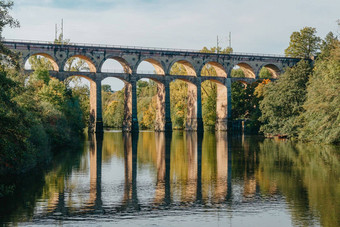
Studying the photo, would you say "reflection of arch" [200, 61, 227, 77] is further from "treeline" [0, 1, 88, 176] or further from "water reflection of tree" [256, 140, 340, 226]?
"water reflection of tree" [256, 140, 340, 226]

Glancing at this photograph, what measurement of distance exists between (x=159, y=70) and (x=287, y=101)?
2526 centimetres

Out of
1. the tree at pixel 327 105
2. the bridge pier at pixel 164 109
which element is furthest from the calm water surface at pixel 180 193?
the bridge pier at pixel 164 109

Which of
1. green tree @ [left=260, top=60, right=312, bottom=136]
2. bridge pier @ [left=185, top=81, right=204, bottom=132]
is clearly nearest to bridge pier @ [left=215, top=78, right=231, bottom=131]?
bridge pier @ [left=185, top=81, right=204, bottom=132]

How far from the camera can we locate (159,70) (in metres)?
71.8

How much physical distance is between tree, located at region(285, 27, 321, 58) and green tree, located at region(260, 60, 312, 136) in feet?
81.0

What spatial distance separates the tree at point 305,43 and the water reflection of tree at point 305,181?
1746 inches

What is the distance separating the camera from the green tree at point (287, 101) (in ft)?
167

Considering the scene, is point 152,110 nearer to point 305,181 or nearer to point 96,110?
point 96,110

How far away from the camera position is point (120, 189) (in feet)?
67.3

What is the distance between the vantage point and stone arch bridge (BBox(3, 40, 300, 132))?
6325 centimetres

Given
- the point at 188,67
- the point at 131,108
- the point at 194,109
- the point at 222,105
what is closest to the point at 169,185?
the point at 131,108

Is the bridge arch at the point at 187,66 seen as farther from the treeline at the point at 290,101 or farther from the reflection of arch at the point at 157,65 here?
the treeline at the point at 290,101

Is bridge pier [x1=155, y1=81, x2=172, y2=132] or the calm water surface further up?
bridge pier [x1=155, y1=81, x2=172, y2=132]

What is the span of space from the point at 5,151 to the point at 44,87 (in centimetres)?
2871
